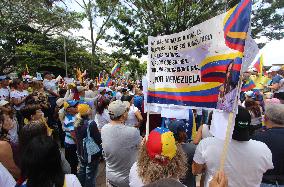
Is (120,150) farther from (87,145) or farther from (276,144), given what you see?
(276,144)

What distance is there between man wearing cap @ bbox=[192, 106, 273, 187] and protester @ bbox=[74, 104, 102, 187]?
216cm

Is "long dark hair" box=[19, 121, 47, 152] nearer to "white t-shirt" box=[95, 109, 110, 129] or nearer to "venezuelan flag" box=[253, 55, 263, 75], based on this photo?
"white t-shirt" box=[95, 109, 110, 129]

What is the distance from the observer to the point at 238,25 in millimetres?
2723

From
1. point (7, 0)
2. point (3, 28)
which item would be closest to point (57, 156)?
point (7, 0)

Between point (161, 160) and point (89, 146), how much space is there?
2543mm

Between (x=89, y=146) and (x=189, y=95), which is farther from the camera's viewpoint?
(x=89, y=146)

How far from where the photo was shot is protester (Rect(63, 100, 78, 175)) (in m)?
5.65

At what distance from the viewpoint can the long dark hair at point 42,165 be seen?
7.64 ft

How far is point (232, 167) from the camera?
2928 mm

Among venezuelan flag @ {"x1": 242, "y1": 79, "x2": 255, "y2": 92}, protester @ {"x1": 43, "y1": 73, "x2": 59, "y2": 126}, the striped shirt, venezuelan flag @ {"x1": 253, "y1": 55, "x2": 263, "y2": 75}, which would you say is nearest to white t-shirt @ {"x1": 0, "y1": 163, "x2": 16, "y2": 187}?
the striped shirt

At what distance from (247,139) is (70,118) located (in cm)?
374

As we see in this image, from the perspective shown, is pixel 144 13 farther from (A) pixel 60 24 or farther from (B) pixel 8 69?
(B) pixel 8 69

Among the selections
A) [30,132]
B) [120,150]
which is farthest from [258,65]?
[30,132]

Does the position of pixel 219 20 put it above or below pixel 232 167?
above
